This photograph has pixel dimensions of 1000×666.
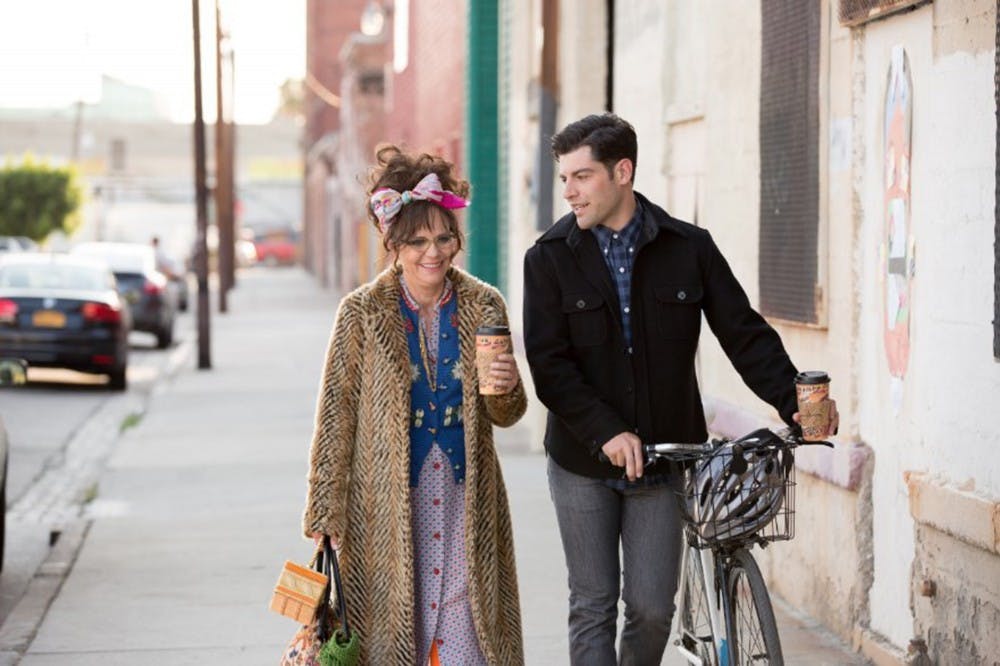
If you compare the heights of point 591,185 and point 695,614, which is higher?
point 591,185

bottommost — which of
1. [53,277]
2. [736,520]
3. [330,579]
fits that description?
[330,579]

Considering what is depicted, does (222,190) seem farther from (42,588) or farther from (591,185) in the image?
(591,185)

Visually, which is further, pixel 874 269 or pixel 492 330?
pixel 874 269

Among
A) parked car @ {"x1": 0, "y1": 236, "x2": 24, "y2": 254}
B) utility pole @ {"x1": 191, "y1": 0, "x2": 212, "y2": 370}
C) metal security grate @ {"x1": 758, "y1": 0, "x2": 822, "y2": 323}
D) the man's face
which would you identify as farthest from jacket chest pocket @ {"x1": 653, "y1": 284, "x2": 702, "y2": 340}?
parked car @ {"x1": 0, "y1": 236, "x2": 24, "y2": 254}

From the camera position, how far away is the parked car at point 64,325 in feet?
69.9

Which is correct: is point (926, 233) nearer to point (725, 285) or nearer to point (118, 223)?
point (725, 285)

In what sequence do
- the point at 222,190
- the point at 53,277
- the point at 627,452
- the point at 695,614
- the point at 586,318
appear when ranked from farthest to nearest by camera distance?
the point at 222,190
the point at 53,277
the point at 695,614
the point at 586,318
the point at 627,452

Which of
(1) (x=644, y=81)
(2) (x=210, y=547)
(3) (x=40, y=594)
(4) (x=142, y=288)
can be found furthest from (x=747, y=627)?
(4) (x=142, y=288)

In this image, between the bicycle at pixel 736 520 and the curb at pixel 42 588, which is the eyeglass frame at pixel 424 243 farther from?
the curb at pixel 42 588

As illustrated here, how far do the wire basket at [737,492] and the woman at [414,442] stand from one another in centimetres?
62

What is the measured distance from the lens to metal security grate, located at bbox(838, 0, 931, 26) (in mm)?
6902

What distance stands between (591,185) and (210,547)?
5.96 metres

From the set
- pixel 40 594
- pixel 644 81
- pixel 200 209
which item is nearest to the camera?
pixel 40 594

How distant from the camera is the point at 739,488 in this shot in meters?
5.13
